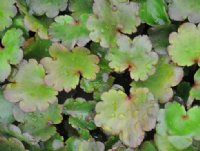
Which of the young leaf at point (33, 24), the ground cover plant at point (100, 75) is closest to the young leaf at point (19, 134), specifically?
the ground cover plant at point (100, 75)

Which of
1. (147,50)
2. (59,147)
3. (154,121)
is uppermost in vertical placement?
(147,50)

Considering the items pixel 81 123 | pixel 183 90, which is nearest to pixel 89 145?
pixel 81 123

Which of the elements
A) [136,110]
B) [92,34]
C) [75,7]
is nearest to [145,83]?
[136,110]

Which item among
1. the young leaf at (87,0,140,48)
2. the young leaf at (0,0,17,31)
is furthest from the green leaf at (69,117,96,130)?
the young leaf at (0,0,17,31)

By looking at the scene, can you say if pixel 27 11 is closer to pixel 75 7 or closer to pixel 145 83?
pixel 75 7

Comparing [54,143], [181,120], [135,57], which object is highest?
[135,57]

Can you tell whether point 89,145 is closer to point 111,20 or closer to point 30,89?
point 30,89

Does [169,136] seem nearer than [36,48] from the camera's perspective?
Yes
